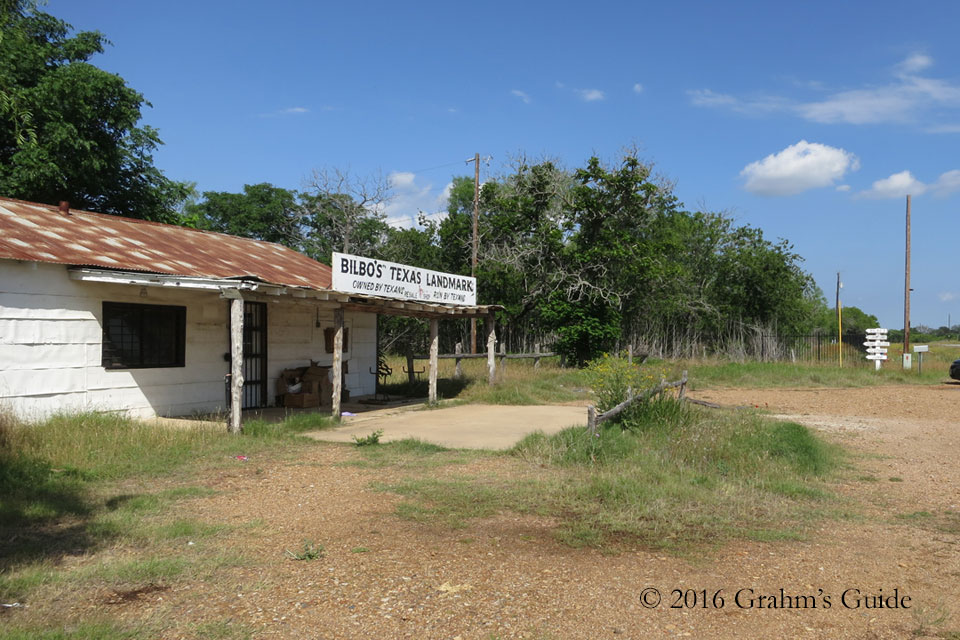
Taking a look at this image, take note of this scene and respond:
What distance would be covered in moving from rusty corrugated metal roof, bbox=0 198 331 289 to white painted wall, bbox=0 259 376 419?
0.41 metres

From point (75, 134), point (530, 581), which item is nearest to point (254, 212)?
point (75, 134)

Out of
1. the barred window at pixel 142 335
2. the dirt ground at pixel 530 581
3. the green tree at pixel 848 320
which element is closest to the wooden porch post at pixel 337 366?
the barred window at pixel 142 335

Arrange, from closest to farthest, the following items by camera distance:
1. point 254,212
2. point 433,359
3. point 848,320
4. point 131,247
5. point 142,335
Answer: point 142,335 < point 131,247 < point 433,359 < point 254,212 < point 848,320

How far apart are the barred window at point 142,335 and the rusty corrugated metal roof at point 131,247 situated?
76cm

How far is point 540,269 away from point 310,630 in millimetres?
23971

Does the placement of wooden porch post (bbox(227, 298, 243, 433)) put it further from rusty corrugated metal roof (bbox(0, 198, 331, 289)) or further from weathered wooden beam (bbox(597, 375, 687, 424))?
weathered wooden beam (bbox(597, 375, 687, 424))

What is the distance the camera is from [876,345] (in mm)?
27250

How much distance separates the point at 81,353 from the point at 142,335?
1083mm

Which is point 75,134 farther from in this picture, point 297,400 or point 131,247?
point 297,400

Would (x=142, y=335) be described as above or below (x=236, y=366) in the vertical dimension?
above

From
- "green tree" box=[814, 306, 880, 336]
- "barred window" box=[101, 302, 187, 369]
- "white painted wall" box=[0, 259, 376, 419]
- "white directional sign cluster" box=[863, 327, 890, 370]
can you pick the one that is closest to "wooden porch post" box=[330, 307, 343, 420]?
"white painted wall" box=[0, 259, 376, 419]

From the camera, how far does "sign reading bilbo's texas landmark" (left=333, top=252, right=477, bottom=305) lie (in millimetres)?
12438

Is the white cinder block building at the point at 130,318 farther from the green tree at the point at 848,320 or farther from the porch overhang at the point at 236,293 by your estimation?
the green tree at the point at 848,320

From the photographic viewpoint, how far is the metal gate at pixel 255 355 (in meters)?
13.8
